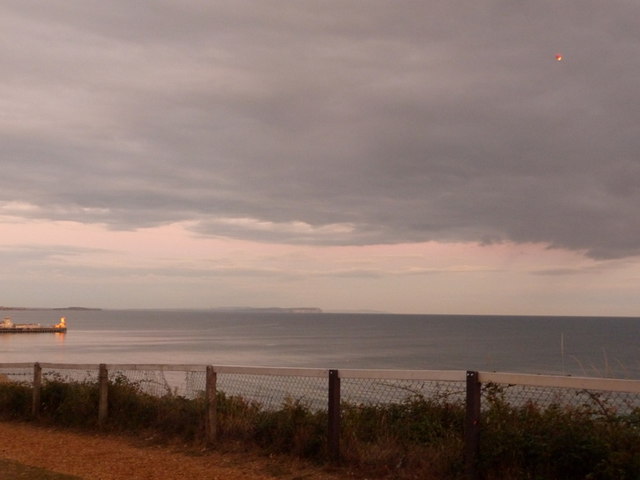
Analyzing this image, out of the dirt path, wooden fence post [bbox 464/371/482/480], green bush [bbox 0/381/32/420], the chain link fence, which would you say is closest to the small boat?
green bush [bbox 0/381/32/420]

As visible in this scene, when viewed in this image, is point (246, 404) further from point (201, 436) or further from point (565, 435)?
point (565, 435)

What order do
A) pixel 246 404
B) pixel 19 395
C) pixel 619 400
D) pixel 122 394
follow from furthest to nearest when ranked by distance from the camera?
pixel 19 395, pixel 122 394, pixel 246 404, pixel 619 400

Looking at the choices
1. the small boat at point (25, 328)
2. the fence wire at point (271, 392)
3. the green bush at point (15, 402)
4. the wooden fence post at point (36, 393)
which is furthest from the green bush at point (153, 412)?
the small boat at point (25, 328)

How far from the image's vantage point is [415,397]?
10.2m

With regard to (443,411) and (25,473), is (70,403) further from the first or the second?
(443,411)

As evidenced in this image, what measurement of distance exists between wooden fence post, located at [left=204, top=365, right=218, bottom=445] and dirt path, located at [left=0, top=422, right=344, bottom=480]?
0.42m

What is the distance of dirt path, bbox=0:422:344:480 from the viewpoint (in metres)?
8.30

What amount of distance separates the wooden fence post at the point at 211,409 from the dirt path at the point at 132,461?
42cm

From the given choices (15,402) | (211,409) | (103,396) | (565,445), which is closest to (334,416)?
(211,409)

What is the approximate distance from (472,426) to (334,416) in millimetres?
1871

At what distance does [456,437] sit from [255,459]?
106 inches

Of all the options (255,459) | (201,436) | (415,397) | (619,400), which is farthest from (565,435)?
(201,436)

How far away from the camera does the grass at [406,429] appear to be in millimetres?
6988

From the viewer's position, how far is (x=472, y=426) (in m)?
7.43
